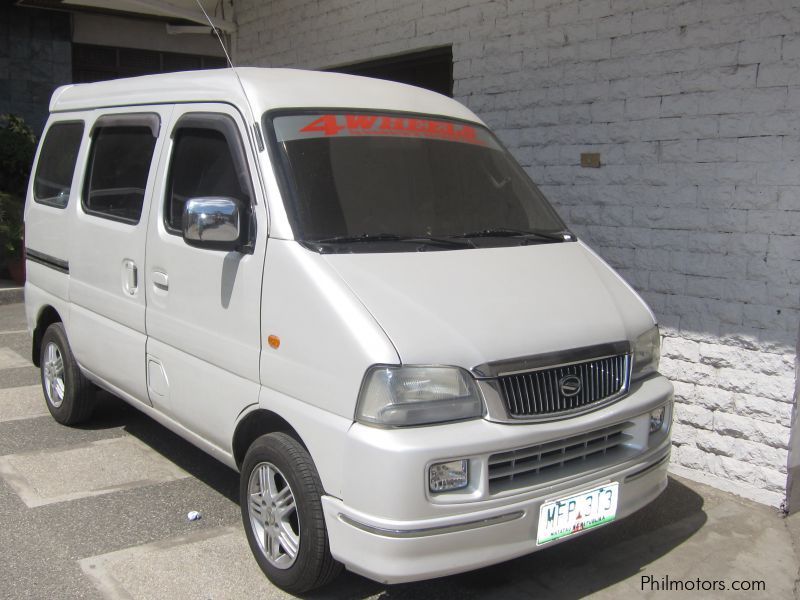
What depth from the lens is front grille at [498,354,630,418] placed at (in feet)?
10.3

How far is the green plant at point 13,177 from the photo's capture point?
9.85 m

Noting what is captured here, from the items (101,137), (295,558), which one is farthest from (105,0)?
(295,558)

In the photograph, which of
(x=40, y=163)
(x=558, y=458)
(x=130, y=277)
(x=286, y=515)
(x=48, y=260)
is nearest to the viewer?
(x=558, y=458)

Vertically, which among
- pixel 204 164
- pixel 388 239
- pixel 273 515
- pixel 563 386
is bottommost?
pixel 273 515

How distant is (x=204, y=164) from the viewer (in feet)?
13.3

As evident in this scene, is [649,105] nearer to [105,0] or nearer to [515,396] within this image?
[515,396]

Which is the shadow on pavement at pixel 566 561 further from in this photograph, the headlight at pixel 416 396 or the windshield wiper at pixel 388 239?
the windshield wiper at pixel 388 239

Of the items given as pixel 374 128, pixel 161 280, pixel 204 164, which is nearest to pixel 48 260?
pixel 161 280

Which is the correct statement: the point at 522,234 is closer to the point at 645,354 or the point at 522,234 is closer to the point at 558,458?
the point at 645,354

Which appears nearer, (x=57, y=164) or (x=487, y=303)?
(x=487, y=303)

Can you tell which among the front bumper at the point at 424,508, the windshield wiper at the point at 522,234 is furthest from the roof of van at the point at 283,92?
the front bumper at the point at 424,508

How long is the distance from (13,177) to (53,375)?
245 inches

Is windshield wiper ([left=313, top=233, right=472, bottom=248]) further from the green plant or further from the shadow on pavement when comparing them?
the green plant

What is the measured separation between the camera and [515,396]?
3154 millimetres
